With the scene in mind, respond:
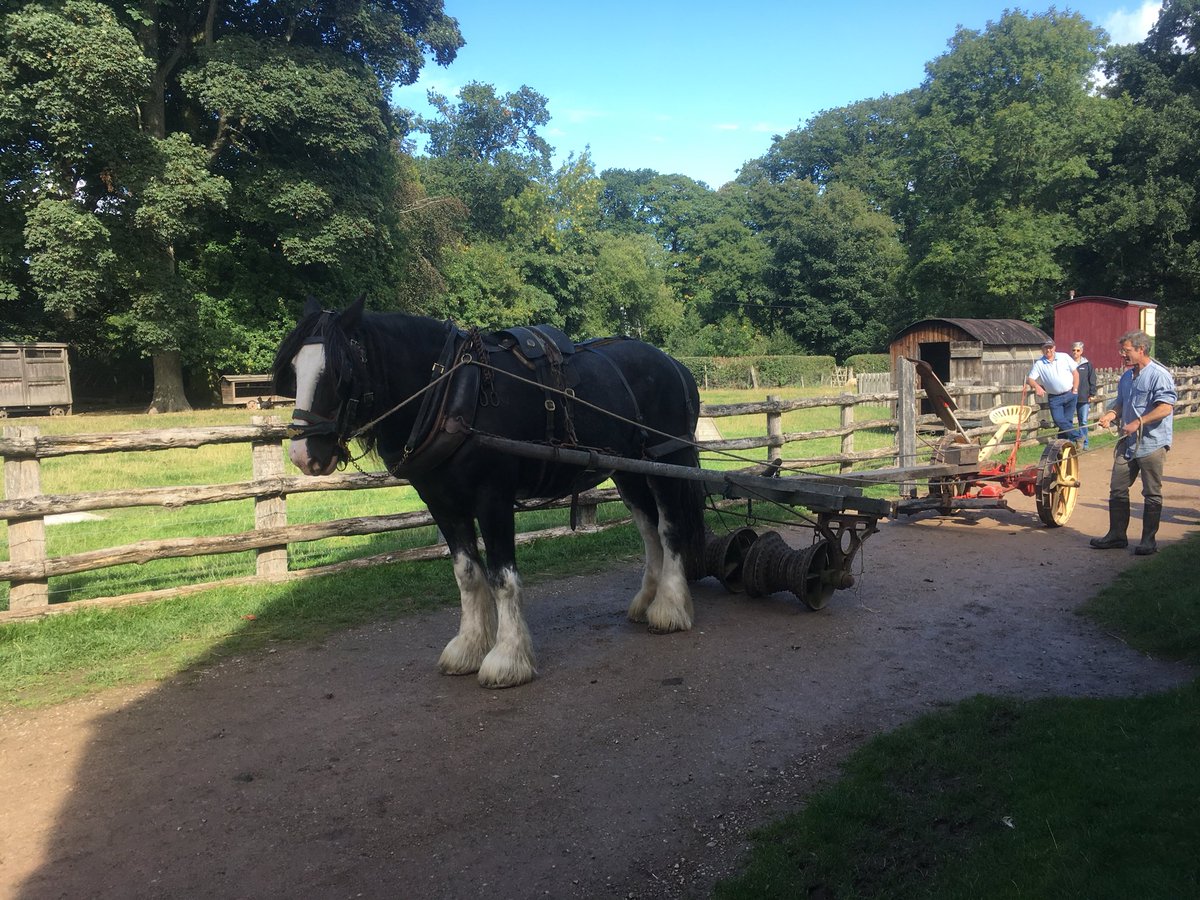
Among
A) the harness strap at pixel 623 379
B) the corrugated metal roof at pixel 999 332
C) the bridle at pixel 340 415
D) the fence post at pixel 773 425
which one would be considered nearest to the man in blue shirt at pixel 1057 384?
the fence post at pixel 773 425

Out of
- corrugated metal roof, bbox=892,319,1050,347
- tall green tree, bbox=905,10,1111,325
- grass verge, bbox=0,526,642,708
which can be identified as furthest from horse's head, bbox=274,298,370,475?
tall green tree, bbox=905,10,1111,325

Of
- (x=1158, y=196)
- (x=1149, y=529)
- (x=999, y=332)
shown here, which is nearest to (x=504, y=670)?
(x=1149, y=529)

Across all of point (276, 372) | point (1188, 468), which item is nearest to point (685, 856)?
point (276, 372)

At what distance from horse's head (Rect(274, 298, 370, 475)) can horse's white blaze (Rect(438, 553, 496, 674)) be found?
1097 mm

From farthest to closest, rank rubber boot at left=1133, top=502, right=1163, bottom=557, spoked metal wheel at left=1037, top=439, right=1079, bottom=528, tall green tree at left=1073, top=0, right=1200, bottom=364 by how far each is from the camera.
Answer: tall green tree at left=1073, top=0, right=1200, bottom=364 → spoked metal wheel at left=1037, top=439, right=1079, bottom=528 → rubber boot at left=1133, top=502, right=1163, bottom=557

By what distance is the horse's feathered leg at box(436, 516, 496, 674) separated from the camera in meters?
5.27

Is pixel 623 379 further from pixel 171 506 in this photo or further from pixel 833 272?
pixel 833 272

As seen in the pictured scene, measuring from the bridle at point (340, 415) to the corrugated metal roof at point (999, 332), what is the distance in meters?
19.4

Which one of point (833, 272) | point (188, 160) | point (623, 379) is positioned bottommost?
point (623, 379)

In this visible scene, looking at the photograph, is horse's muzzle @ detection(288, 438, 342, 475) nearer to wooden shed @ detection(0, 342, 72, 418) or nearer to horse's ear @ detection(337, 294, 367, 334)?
horse's ear @ detection(337, 294, 367, 334)

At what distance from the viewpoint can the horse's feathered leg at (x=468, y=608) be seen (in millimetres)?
5270

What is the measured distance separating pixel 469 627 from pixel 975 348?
1872cm

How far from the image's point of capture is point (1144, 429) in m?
7.93

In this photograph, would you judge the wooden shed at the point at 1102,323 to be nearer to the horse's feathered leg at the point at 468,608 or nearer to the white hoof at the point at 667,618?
the white hoof at the point at 667,618
